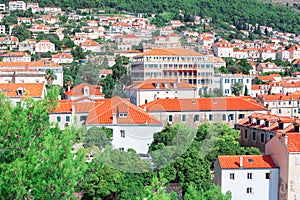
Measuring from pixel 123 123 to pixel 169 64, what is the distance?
46cm

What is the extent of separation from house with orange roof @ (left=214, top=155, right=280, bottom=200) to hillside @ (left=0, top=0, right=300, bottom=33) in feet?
159

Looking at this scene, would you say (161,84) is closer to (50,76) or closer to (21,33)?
(50,76)

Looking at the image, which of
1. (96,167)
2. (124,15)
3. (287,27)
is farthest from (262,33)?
(96,167)

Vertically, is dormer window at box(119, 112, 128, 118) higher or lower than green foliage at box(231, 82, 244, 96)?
higher

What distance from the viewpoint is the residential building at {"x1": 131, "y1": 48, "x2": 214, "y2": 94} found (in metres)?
2.71

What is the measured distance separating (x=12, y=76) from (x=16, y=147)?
16.5 metres

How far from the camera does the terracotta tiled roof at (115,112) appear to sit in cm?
279

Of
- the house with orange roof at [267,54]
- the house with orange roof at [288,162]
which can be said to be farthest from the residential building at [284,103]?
the house with orange roof at [267,54]

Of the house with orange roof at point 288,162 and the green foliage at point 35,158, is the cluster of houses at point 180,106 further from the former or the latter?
the green foliage at point 35,158

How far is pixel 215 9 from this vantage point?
6338 centimetres

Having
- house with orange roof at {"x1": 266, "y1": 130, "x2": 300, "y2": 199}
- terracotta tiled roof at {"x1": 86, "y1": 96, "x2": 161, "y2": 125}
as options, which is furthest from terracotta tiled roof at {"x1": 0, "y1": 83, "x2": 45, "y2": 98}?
terracotta tiled roof at {"x1": 86, "y1": 96, "x2": 161, "y2": 125}

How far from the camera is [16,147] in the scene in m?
3.71

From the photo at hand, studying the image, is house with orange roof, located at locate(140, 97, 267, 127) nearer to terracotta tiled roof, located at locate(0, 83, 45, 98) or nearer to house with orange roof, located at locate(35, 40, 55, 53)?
terracotta tiled roof, located at locate(0, 83, 45, 98)

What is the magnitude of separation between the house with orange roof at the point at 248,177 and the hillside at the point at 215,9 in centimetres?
4834
